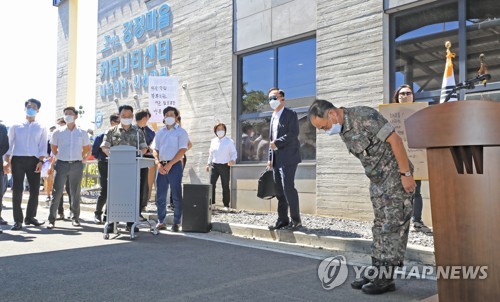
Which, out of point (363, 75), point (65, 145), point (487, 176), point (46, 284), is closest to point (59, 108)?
point (65, 145)

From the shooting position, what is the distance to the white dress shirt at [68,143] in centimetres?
793

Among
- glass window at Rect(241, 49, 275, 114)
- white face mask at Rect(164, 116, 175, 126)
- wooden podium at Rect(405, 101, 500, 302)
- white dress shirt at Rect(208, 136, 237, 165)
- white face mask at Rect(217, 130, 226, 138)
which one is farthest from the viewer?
glass window at Rect(241, 49, 275, 114)

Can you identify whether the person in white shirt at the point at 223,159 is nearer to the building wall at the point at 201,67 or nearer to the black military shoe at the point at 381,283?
the building wall at the point at 201,67

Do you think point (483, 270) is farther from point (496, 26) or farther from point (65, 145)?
point (65, 145)

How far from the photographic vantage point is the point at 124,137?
727 cm

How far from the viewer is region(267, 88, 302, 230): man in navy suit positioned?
6688 mm

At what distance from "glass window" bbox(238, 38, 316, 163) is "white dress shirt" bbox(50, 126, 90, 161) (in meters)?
3.82

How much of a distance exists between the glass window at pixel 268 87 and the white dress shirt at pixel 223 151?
64 cm

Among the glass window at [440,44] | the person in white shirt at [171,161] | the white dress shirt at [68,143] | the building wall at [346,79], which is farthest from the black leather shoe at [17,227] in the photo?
the glass window at [440,44]

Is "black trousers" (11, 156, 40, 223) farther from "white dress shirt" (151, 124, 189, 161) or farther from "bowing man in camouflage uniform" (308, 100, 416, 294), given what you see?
"bowing man in camouflage uniform" (308, 100, 416, 294)

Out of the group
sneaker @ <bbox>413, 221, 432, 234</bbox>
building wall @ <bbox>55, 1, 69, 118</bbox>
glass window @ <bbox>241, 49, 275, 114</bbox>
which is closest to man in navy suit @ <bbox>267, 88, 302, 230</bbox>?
sneaker @ <bbox>413, 221, 432, 234</bbox>

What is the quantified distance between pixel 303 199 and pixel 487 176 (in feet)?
21.8

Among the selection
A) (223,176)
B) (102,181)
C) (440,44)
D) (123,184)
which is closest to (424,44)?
(440,44)

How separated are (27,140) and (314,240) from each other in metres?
4.89
